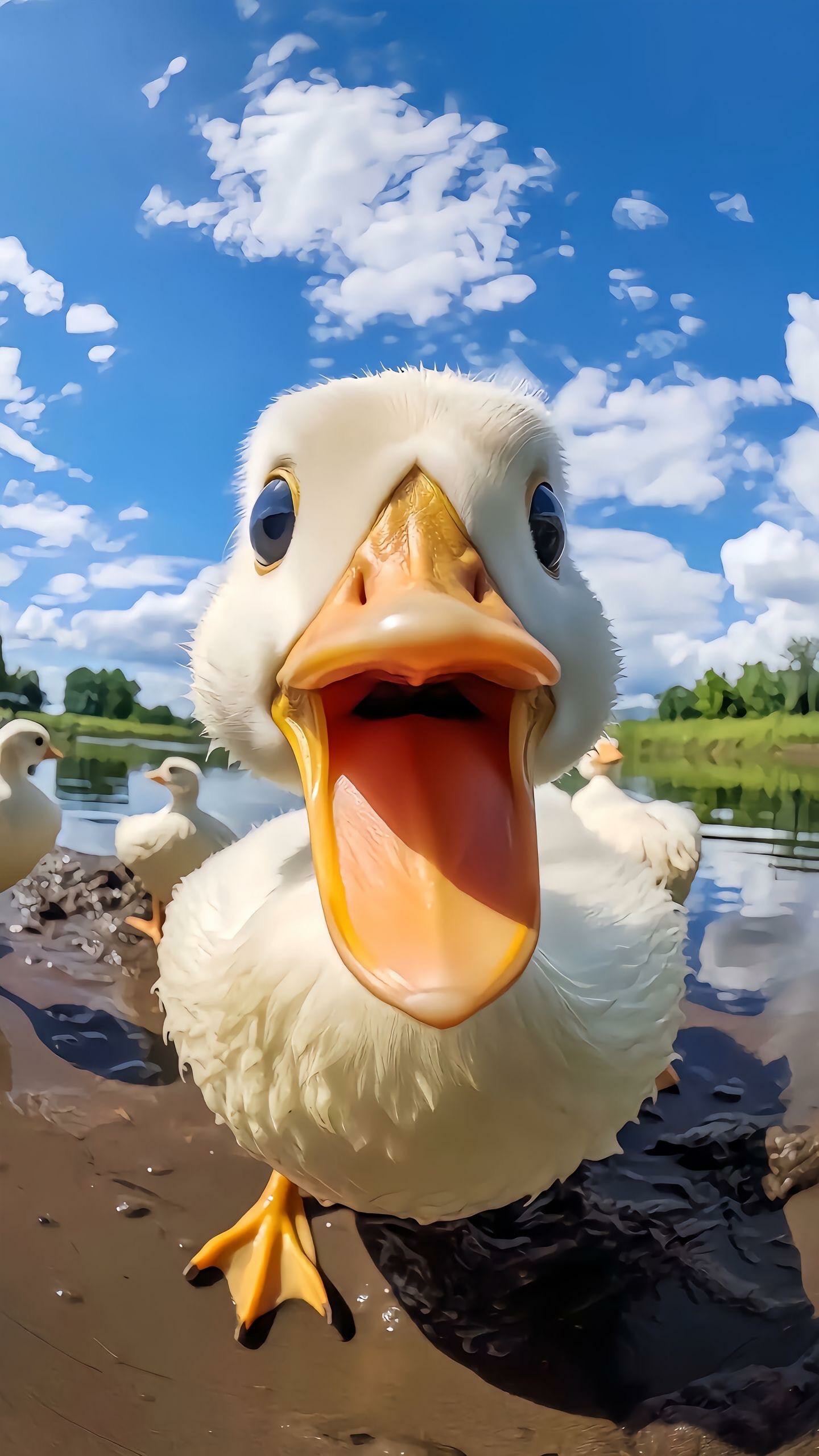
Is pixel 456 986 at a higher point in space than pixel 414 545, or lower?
lower

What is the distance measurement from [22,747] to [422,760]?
2371mm

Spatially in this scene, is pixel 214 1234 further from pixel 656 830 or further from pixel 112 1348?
pixel 656 830

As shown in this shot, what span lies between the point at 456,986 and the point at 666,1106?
1.31 meters

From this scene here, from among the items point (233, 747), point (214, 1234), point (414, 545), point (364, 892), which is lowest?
point (214, 1234)

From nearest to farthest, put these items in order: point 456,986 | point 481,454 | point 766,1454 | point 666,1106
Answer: point 456,986 → point 481,454 → point 766,1454 → point 666,1106

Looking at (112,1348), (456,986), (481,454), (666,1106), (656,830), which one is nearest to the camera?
(456,986)

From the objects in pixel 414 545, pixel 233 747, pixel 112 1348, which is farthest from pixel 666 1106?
pixel 414 545

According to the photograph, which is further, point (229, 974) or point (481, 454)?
point (229, 974)

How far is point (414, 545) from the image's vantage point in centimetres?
60

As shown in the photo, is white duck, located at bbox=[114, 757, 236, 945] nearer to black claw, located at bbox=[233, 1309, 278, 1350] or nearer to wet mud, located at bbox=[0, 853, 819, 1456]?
wet mud, located at bbox=[0, 853, 819, 1456]

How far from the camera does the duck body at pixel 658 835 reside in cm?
183

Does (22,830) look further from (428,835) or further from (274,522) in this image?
(428,835)

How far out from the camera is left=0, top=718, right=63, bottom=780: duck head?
245 cm

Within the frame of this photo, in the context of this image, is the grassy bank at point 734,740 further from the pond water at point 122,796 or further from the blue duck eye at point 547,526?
the blue duck eye at point 547,526
